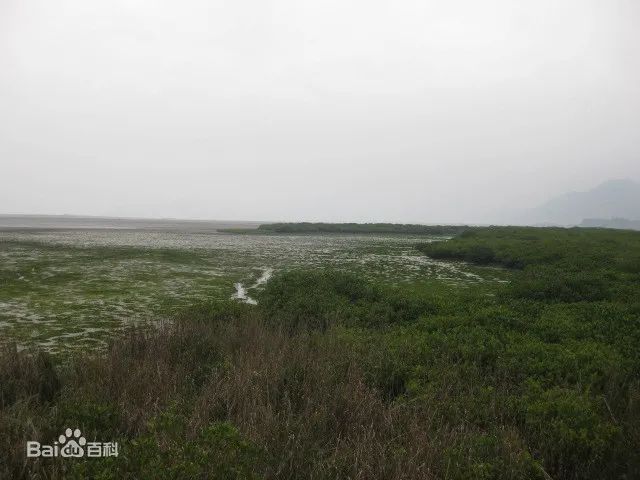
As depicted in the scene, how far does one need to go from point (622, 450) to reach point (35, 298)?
21850mm

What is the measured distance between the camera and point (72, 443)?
467cm

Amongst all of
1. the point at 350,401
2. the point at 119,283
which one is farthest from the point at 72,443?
the point at 119,283

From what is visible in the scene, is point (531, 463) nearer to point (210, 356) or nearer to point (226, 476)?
point (226, 476)

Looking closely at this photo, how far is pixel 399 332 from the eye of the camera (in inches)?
473

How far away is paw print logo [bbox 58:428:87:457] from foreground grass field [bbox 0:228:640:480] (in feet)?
0.47

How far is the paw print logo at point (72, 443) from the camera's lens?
4.54 metres

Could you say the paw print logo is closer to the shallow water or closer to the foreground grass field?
the foreground grass field

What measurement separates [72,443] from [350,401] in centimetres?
389

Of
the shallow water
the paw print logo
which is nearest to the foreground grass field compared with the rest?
the paw print logo

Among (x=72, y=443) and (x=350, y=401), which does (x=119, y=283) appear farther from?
(x=350, y=401)

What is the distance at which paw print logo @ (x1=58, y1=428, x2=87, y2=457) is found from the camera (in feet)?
14.9

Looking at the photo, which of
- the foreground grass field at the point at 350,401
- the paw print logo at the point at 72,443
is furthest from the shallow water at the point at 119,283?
the paw print logo at the point at 72,443

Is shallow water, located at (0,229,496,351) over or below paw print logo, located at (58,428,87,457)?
below

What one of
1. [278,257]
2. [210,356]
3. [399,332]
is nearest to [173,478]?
[210,356]
